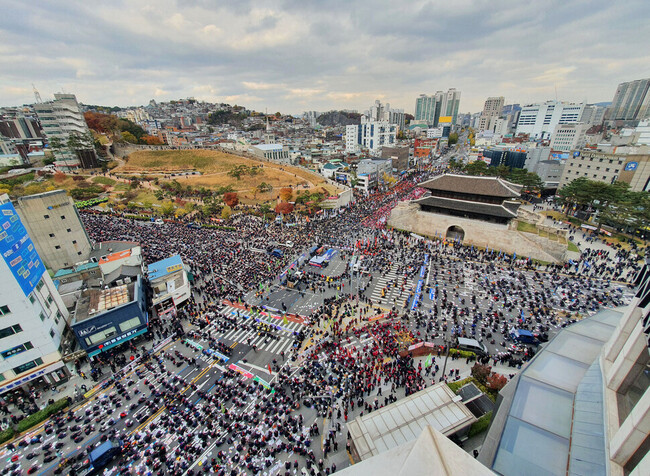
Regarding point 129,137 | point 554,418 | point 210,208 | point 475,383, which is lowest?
point 210,208

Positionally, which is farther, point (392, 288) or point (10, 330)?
point (392, 288)

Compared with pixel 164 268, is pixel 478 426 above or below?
below

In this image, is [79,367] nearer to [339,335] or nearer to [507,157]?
[339,335]

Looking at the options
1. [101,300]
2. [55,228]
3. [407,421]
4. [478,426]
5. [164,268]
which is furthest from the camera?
[55,228]

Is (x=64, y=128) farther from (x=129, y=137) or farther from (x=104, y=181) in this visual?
(x=104, y=181)

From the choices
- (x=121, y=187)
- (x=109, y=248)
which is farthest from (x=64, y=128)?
(x=109, y=248)

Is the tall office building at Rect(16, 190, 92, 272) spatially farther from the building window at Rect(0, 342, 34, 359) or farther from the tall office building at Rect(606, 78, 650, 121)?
the tall office building at Rect(606, 78, 650, 121)

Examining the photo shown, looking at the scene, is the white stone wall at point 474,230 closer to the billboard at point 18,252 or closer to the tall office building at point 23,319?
the tall office building at point 23,319

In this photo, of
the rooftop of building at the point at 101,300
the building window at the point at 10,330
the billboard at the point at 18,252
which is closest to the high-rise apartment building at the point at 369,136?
the rooftop of building at the point at 101,300

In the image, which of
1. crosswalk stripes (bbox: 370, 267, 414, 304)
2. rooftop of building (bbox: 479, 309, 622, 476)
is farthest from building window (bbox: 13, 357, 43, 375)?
rooftop of building (bbox: 479, 309, 622, 476)
